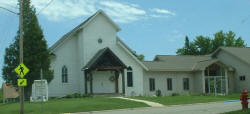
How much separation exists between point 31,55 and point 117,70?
9611 mm

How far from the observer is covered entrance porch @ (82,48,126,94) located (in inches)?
1410

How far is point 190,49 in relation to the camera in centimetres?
7962

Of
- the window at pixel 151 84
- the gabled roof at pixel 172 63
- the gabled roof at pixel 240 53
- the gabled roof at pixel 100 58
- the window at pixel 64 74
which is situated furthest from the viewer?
the gabled roof at pixel 240 53

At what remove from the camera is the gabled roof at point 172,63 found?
43.8m

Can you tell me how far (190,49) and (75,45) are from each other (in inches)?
1791

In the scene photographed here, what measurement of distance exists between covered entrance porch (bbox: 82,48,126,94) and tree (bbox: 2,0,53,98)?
14.1 ft

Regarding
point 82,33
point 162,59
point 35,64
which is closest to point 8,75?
point 35,64

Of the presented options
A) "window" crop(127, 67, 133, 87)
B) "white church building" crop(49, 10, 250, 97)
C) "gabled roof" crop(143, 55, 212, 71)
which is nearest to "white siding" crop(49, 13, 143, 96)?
"white church building" crop(49, 10, 250, 97)

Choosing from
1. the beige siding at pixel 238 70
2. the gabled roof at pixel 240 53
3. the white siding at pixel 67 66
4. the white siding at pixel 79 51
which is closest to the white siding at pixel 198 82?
the beige siding at pixel 238 70

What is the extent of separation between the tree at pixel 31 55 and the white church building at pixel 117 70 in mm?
3354

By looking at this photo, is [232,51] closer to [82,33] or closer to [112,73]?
[112,73]

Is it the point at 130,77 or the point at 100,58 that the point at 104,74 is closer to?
the point at 100,58

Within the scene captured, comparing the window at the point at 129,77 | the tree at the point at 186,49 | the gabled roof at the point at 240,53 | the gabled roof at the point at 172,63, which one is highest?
the tree at the point at 186,49

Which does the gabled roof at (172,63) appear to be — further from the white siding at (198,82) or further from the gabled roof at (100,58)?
the gabled roof at (100,58)
